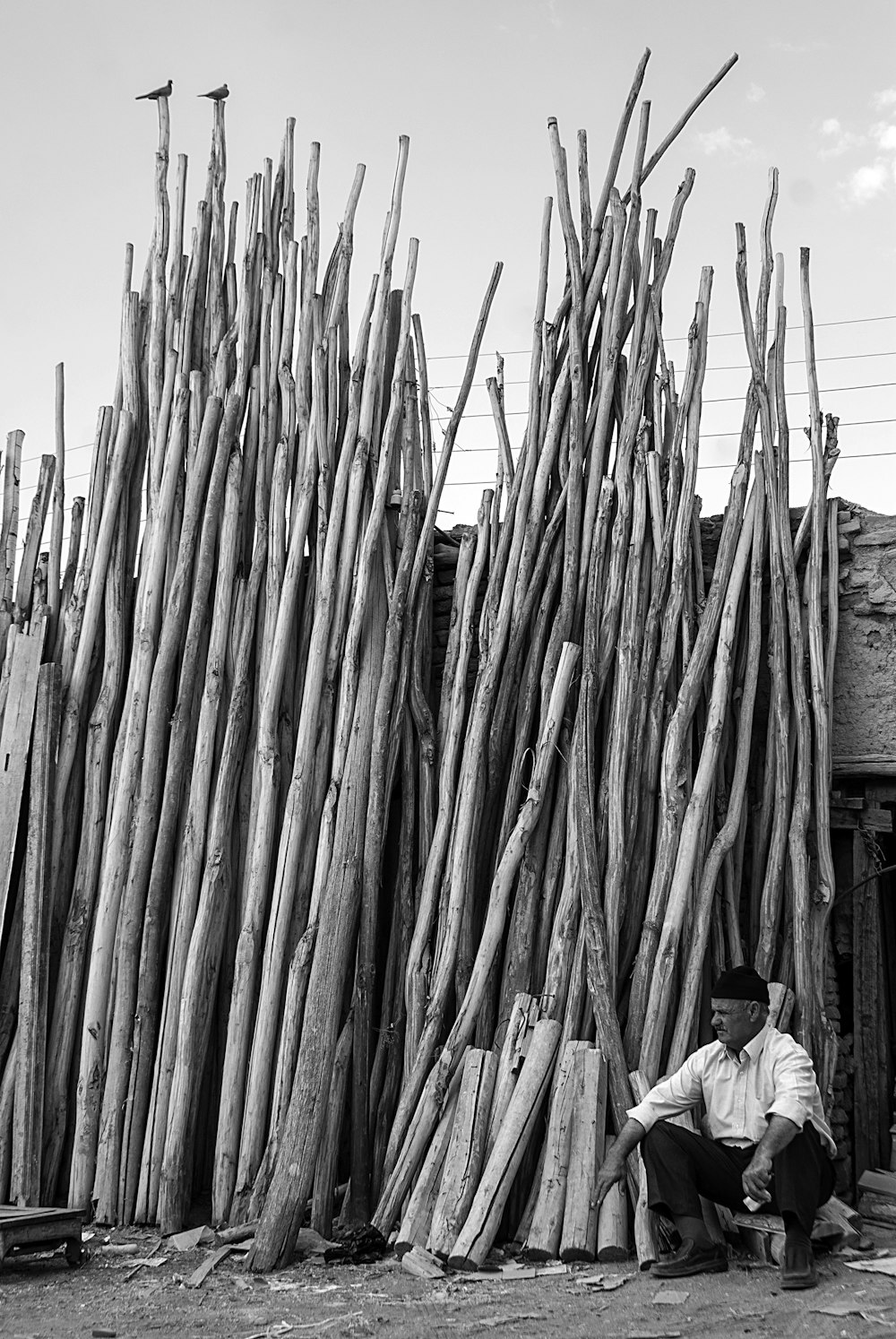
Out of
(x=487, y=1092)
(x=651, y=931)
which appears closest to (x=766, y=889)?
(x=651, y=931)

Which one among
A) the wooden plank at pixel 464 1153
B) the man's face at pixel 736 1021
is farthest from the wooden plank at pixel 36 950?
the man's face at pixel 736 1021

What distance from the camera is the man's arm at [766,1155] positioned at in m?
3.08

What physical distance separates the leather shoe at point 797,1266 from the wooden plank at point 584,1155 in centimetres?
61

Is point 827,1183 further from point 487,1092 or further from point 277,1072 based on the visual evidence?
point 277,1072

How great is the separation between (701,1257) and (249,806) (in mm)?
2264

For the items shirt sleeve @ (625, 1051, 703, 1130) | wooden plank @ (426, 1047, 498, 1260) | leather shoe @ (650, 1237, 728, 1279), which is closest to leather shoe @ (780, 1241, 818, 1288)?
leather shoe @ (650, 1237, 728, 1279)

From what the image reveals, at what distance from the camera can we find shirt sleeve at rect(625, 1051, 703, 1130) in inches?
136

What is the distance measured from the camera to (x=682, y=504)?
4391 mm

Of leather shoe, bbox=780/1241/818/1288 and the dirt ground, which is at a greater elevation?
leather shoe, bbox=780/1241/818/1288

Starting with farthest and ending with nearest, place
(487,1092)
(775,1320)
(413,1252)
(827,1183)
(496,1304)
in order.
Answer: (487,1092) → (413,1252) → (827,1183) → (496,1304) → (775,1320)

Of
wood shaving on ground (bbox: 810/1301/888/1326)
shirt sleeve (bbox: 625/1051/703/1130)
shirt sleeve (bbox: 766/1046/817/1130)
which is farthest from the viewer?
shirt sleeve (bbox: 625/1051/703/1130)

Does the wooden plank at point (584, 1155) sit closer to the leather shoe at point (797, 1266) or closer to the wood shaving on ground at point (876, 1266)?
the leather shoe at point (797, 1266)

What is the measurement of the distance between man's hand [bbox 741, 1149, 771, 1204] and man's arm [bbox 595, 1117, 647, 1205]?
1.26ft

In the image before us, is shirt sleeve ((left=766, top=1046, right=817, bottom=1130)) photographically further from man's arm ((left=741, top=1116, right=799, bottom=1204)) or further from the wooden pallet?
the wooden pallet
